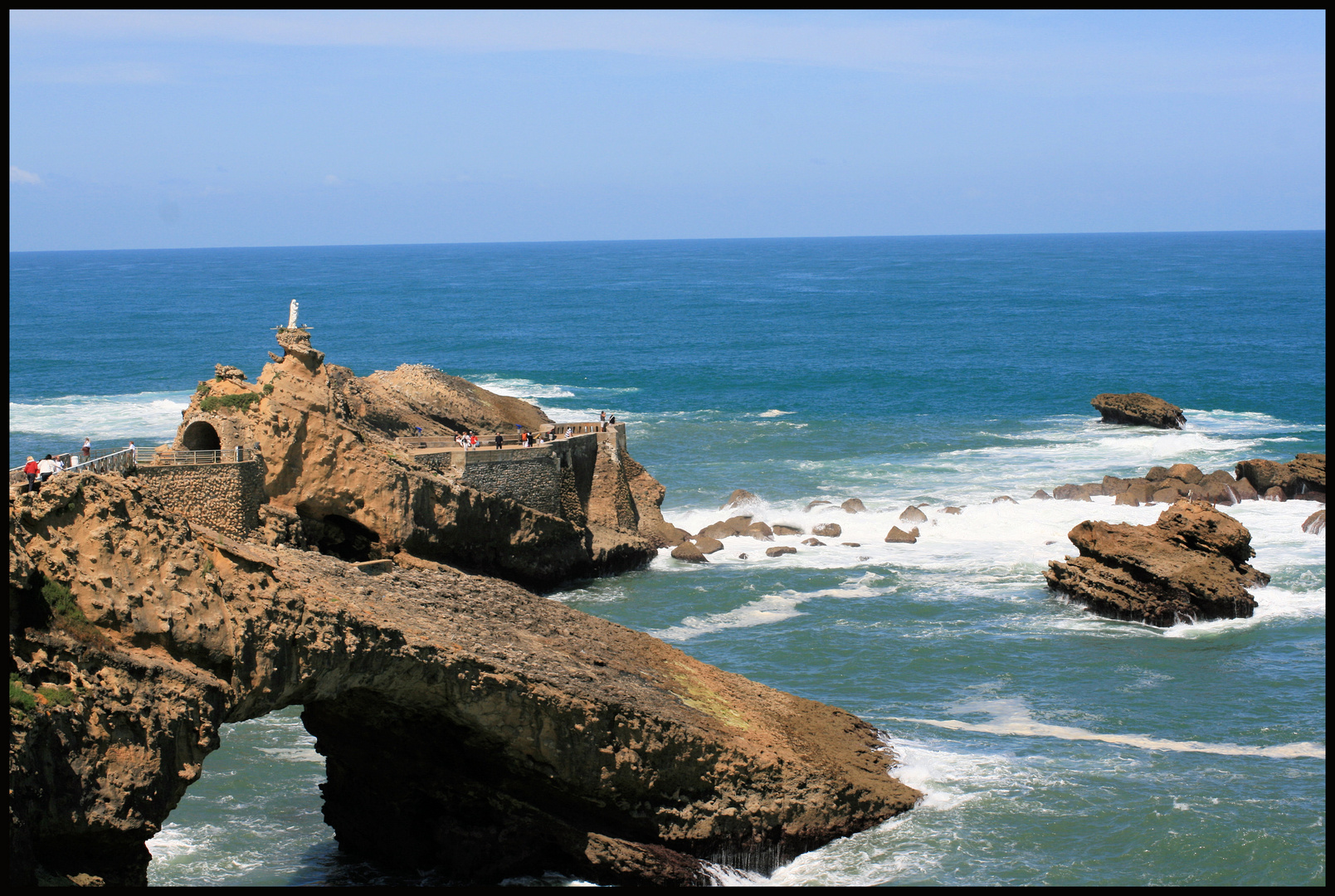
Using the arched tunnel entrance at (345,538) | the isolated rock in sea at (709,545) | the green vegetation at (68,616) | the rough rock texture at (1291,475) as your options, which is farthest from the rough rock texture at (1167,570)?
the green vegetation at (68,616)

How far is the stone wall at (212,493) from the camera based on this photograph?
1218 inches

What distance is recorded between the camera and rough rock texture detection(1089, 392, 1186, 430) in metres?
68.0

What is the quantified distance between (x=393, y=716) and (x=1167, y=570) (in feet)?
79.0

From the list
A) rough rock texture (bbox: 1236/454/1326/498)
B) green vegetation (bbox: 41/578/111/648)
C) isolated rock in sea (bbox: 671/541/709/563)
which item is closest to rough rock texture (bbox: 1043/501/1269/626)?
isolated rock in sea (bbox: 671/541/709/563)

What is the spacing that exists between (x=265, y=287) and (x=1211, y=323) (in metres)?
129

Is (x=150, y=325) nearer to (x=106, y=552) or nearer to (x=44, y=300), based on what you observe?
(x=44, y=300)

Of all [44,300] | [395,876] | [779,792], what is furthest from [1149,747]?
[44,300]

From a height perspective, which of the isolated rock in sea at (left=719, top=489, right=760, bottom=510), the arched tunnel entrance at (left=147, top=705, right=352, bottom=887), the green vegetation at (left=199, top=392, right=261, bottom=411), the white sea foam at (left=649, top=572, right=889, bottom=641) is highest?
the green vegetation at (left=199, top=392, right=261, bottom=411)

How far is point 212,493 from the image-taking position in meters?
31.8

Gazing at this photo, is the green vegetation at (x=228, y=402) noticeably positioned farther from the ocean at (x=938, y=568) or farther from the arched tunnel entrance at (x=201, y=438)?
the ocean at (x=938, y=568)

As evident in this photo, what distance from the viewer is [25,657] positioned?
1623 cm

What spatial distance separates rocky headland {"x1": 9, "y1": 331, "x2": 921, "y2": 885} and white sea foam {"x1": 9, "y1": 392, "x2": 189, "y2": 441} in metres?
36.4

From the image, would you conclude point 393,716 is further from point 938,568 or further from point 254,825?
point 938,568

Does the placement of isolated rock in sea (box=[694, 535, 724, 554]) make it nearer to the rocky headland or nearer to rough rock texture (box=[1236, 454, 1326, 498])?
the rocky headland
